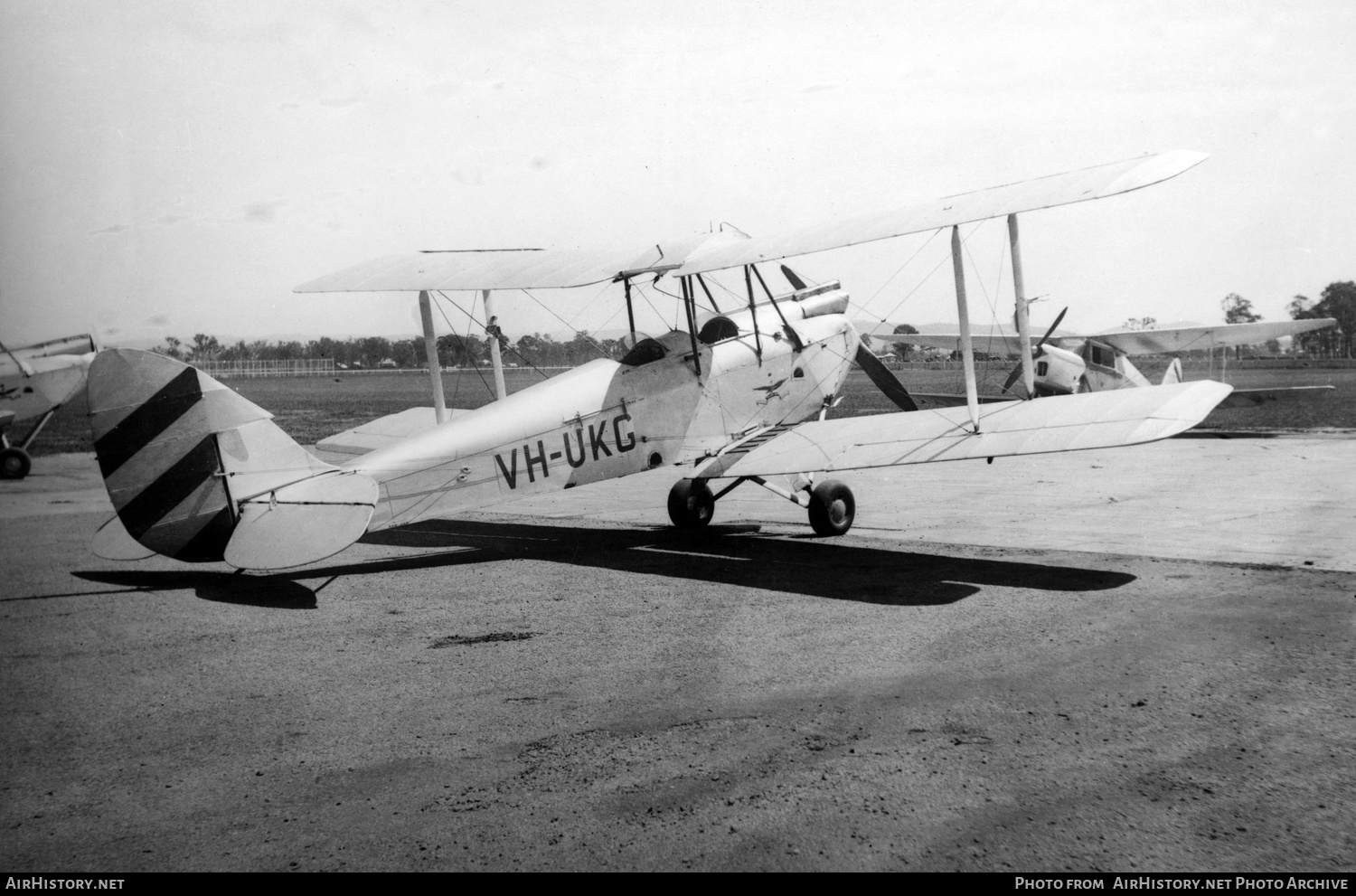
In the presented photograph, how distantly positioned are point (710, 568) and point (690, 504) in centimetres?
219

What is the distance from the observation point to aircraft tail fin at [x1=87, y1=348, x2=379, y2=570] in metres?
7.04

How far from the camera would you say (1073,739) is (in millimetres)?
4527

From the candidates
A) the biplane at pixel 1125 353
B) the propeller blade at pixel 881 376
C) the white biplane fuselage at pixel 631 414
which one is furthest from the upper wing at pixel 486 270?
the biplane at pixel 1125 353

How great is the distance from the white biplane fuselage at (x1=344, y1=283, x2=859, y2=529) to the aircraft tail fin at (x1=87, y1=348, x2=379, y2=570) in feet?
2.87

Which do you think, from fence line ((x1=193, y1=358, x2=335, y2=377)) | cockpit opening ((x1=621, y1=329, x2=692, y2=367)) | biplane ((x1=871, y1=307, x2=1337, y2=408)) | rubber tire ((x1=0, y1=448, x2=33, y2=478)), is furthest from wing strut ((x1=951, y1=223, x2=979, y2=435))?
fence line ((x1=193, y1=358, x2=335, y2=377))

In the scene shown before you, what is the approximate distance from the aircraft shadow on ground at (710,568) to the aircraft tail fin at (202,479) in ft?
2.03

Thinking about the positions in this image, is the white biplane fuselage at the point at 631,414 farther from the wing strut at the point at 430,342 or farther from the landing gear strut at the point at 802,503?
the landing gear strut at the point at 802,503

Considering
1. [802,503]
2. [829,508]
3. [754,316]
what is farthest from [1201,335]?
[829,508]

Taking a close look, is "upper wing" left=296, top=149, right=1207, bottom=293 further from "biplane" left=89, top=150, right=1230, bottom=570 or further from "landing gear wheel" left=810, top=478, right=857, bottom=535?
"landing gear wheel" left=810, top=478, right=857, bottom=535

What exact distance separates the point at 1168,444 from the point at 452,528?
45.7 ft

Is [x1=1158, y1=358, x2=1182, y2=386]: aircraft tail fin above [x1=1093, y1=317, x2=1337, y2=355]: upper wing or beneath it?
beneath

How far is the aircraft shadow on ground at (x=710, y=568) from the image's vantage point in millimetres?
7852
